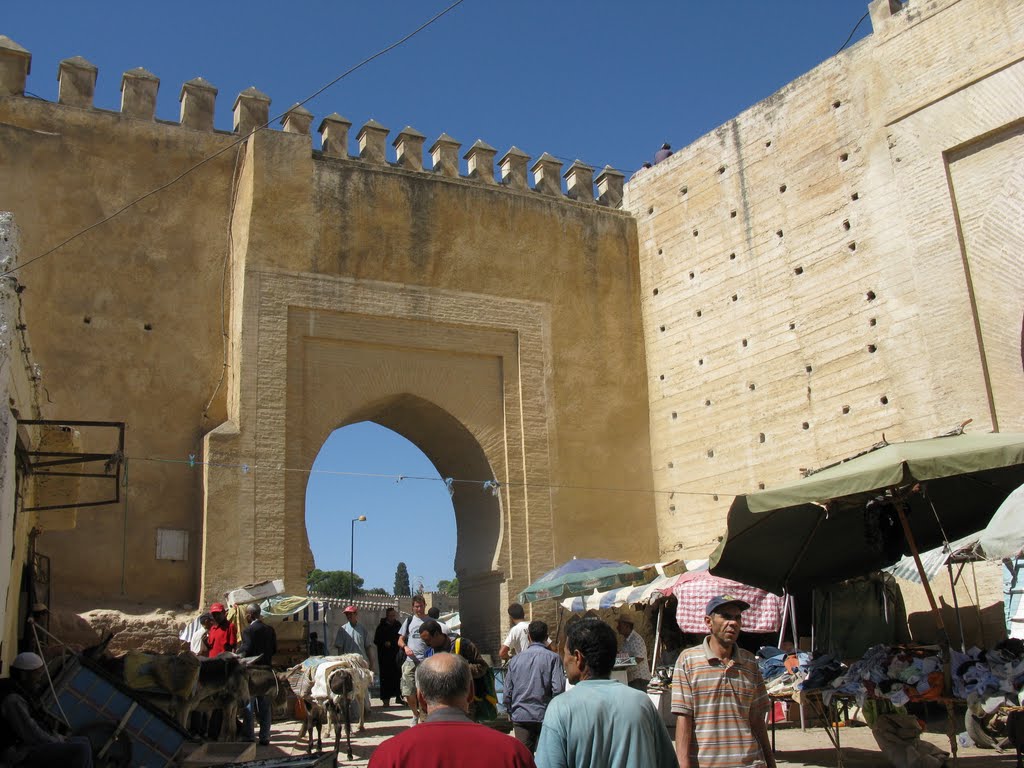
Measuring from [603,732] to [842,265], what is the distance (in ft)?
33.7

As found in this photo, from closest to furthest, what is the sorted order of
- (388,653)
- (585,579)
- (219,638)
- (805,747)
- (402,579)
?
(805,747)
(219,638)
(585,579)
(388,653)
(402,579)

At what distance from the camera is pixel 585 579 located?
10.9 meters

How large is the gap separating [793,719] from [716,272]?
21.2 ft

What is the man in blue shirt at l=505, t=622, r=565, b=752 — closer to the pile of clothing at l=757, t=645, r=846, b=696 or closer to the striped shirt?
the pile of clothing at l=757, t=645, r=846, b=696

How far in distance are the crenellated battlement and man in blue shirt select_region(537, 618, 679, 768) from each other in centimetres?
995

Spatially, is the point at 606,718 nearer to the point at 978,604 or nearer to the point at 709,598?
the point at 709,598

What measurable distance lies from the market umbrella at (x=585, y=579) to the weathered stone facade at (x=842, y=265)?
2.46m

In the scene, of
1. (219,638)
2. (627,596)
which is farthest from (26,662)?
(627,596)

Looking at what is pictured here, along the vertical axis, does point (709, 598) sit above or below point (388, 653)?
above

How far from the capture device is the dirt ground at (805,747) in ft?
20.9

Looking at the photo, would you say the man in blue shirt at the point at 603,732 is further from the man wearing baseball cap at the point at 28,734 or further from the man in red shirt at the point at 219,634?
the man in red shirt at the point at 219,634

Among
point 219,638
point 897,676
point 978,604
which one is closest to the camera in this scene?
point 897,676

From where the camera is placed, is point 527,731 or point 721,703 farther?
point 527,731

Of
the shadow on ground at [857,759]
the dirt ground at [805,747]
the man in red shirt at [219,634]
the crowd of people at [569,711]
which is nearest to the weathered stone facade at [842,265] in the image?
the dirt ground at [805,747]
